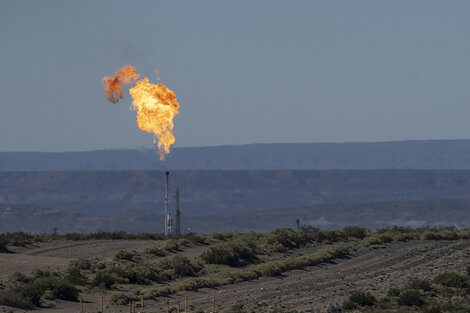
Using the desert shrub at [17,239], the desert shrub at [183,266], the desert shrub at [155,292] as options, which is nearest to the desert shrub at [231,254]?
the desert shrub at [183,266]

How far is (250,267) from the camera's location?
52.8m

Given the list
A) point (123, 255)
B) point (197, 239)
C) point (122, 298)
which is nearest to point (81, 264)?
point (123, 255)

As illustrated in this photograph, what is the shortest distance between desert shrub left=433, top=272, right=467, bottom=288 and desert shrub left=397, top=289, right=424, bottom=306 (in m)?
3.79

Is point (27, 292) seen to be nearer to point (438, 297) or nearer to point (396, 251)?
point (438, 297)

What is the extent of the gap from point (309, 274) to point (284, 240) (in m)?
9.86

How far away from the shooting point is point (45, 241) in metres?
61.7

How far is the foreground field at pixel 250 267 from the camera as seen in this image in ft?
137

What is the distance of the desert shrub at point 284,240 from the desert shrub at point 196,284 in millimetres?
12643

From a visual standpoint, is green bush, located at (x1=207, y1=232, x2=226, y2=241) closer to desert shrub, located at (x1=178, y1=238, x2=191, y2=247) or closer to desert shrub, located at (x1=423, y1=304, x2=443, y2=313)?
desert shrub, located at (x1=178, y1=238, x2=191, y2=247)

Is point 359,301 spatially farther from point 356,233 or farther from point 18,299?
point 356,233

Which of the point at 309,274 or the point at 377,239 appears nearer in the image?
the point at 309,274

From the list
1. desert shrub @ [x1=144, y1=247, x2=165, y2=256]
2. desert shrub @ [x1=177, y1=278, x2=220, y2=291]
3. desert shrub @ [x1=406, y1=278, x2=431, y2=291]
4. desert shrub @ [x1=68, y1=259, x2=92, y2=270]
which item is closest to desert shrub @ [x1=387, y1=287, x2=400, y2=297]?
desert shrub @ [x1=406, y1=278, x2=431, y2=291]

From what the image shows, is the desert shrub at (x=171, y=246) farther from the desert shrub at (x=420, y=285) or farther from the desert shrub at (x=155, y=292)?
the desert shrub at (x=420, y=285)

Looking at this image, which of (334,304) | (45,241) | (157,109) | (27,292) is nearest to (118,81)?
(157,109)
